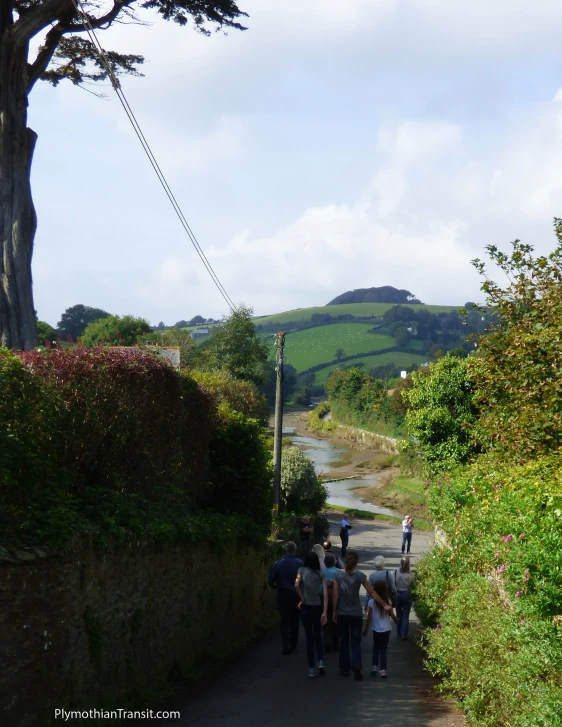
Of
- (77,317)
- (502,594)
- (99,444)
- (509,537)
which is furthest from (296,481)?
(77,317)

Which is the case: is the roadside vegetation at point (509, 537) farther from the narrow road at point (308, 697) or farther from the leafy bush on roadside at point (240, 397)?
the leafy bush on roadside at point (240, 397)

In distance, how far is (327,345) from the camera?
611 feet

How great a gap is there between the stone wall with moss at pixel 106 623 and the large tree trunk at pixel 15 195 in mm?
6349

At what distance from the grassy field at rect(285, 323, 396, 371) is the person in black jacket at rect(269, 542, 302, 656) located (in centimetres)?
15613

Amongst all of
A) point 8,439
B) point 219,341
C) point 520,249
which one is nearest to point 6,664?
point 8,439

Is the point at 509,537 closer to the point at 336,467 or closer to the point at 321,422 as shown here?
the point at 336,467

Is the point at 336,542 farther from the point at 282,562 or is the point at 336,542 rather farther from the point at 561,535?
the point at 561,535

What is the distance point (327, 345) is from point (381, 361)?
23.5 meters

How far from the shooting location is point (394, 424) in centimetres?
7469

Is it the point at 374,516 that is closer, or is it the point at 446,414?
the point at 446,414

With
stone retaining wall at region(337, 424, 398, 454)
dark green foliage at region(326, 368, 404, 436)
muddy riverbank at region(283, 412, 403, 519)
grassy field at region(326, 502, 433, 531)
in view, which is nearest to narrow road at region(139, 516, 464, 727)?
muddy riverbank at region(283, 412, 403, 519)

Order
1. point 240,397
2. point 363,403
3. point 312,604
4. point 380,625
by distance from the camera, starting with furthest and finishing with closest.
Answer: point 363,403 < point 240,397 < point 312,604 < point 380,625

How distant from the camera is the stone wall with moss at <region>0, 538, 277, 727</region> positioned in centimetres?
654

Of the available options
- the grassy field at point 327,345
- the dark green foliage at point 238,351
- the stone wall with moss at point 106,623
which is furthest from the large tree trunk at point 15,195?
the grassy field at point 327,345
